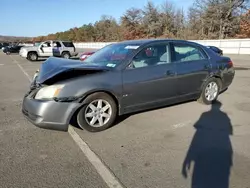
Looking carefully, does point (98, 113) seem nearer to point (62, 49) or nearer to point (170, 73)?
point (170, 73)

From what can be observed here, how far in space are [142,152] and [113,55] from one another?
2.19 meters

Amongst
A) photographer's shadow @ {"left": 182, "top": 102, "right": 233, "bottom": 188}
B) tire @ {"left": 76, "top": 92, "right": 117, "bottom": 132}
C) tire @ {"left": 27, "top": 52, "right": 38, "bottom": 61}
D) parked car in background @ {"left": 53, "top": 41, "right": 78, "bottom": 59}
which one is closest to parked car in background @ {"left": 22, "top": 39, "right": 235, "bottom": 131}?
tire @ {"left": 76, "top": 92, "right": 117, "bottom": 132}

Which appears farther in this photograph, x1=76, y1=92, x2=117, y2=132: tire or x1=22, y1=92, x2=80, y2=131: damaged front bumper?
Answer: x1=76, y1=92, x2=117, y2=132: tire

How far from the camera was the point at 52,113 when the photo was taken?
4203 millimetres

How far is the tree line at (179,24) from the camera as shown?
144ft

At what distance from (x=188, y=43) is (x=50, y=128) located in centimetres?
346

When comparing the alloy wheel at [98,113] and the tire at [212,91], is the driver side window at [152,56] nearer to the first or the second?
the alloy wheel at [98,113]

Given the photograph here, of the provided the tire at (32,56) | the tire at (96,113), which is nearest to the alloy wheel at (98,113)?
the tire at (96,113)

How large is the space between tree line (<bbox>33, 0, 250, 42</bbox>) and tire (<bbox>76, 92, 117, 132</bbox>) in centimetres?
3980

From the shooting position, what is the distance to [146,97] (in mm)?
5070

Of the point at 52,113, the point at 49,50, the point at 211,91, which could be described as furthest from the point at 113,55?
the point at 49,50

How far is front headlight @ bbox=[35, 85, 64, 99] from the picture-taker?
4215mm

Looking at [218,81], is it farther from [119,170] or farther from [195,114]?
[119,170]

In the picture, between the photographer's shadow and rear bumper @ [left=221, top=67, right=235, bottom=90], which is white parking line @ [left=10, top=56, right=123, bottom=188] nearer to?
the photographer's shadow
